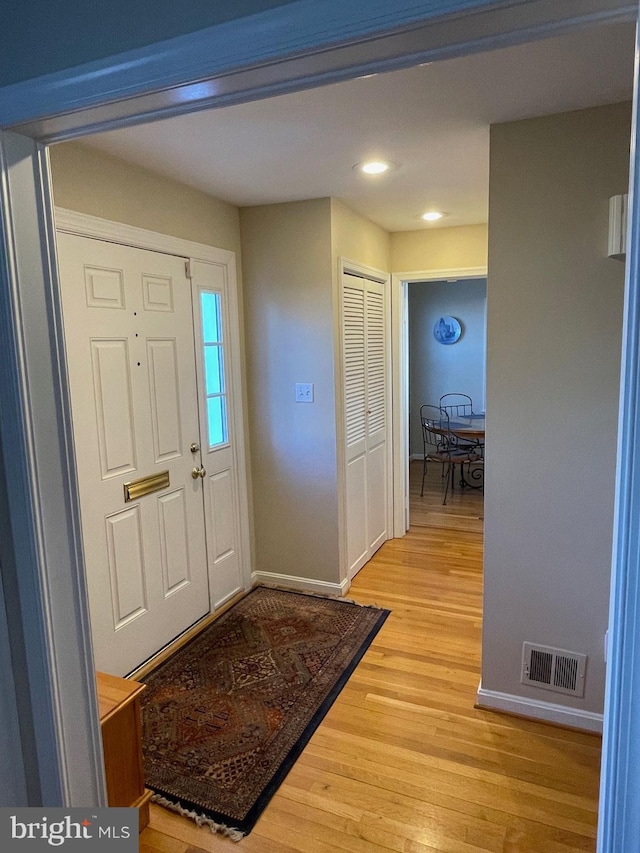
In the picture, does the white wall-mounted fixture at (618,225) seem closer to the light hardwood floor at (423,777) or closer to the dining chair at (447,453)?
the light hardwood floor at (423,777)

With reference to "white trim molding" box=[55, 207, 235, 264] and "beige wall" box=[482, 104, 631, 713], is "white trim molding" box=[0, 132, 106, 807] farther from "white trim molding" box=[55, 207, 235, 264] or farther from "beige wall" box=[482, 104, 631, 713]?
"beige wall" box=[482, 104, 631, 713]

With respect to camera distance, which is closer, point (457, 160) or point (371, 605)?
point (457, 160)

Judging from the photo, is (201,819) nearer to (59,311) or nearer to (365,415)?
(59,311)

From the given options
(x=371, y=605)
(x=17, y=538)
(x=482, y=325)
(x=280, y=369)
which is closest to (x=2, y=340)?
(x=17, y=538)

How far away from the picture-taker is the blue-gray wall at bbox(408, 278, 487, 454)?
22.7 ft

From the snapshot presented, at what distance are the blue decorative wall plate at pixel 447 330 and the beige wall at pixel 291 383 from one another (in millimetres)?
4184

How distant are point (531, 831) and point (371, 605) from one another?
1.61m

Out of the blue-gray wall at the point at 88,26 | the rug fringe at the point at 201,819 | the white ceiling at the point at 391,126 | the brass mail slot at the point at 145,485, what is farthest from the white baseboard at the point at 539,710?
the blue-gray wall at the point at 88,26

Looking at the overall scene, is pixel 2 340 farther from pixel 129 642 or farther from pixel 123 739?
pixel 129 642

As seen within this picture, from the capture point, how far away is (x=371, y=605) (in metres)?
3.34

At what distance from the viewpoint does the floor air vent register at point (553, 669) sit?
2.24 metres

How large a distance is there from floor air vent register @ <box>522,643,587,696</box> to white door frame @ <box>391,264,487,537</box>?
7.06 ft

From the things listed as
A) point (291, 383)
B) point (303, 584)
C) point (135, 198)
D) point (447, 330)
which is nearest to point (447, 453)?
point (447, 330)

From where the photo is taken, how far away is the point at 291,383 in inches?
134
